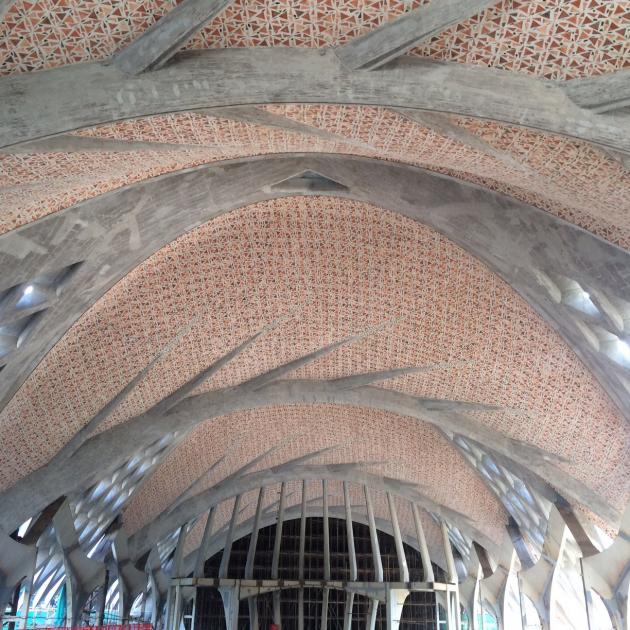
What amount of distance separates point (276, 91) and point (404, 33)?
1151 mm

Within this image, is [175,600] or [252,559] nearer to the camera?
[252,559]

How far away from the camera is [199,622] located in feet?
120

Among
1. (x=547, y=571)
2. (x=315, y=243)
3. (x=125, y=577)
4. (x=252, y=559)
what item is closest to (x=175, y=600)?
(x=125, y=577)

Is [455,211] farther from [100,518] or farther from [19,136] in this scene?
[100,518]

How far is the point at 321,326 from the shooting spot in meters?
15.1

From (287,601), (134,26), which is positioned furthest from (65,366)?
(287,601)

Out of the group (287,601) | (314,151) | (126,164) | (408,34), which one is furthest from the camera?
(287,601)

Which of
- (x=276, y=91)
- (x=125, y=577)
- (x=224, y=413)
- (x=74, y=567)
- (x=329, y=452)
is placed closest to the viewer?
(x=276, y=91)

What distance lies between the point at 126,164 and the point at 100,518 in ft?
53.3

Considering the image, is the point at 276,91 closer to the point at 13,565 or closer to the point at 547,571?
the point at 13,565

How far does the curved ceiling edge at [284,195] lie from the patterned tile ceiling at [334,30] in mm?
4186

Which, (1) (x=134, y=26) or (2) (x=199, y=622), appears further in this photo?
(2) (x=199, y=622)

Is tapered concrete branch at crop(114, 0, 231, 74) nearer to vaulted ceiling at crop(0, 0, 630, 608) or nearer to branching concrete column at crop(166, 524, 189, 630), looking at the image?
vaulted ceiling at crop(0, 0, 630, 608)

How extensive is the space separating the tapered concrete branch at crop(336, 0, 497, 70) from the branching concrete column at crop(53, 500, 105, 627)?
16245 mm
